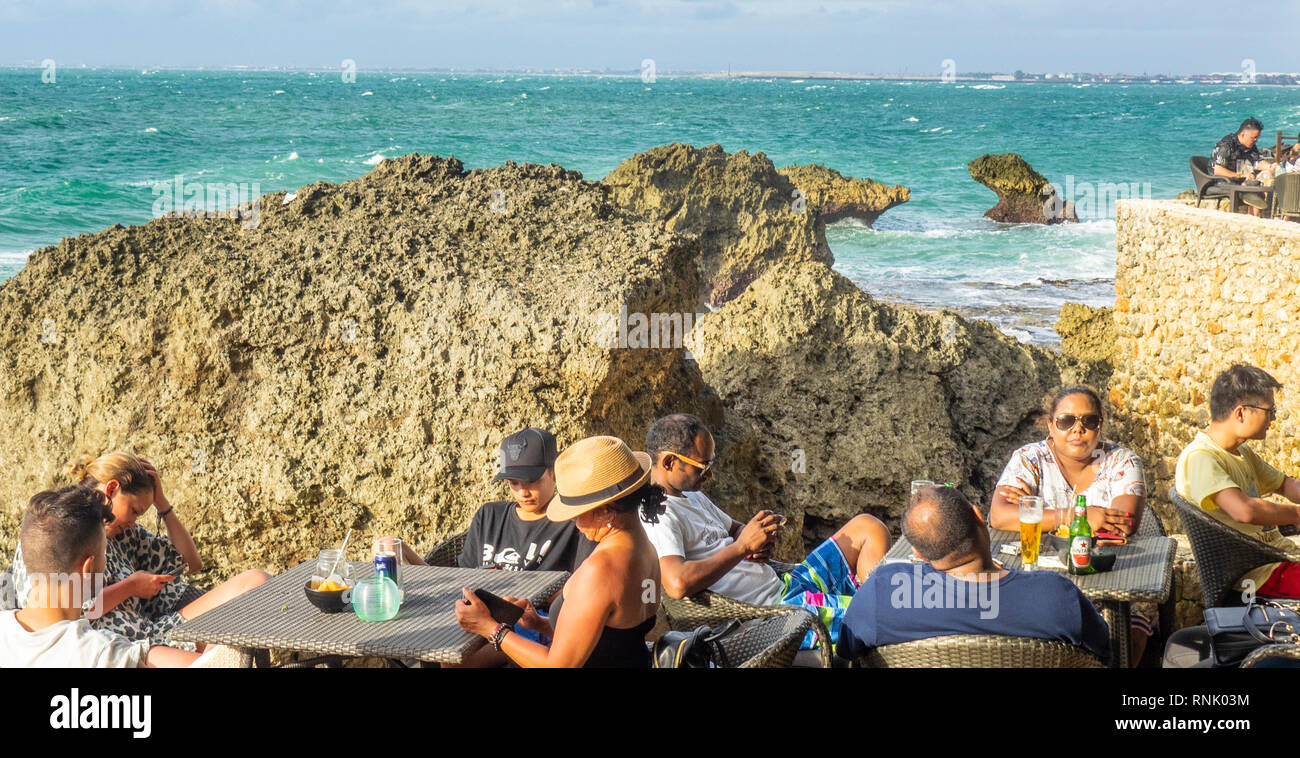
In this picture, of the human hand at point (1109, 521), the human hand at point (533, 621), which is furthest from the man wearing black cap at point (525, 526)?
the human hand at point (1109, 521)

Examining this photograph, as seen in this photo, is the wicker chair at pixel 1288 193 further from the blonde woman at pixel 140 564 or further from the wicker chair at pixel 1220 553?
the blonde woman at pixel 140 564

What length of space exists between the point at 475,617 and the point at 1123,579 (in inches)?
97.5

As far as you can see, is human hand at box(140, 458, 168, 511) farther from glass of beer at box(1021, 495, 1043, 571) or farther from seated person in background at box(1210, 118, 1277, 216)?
seated person in background at box(1210, 118, 1277, 216)

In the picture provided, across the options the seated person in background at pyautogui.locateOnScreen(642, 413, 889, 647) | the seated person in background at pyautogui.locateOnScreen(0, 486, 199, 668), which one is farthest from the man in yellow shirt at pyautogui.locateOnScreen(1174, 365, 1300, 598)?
the seated person in background at pyautogui.locateOnScreen(0, 486, 199, 668)

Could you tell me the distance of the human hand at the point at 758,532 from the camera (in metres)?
4.56

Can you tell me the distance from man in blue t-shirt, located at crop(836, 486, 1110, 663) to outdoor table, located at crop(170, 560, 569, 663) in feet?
4.12

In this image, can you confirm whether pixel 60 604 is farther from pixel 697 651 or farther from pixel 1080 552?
pixel 1080 552

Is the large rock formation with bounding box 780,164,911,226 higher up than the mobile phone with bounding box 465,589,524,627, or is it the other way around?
the large rock formation with bounding box 780,164,911,226

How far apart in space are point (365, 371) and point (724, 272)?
16934 millimetres

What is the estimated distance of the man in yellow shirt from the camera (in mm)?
4785

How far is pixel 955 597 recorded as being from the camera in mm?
3688

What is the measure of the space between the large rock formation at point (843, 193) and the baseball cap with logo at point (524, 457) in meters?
27.1

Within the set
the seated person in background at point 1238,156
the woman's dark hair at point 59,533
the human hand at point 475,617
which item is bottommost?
the human hand at point 475,617
